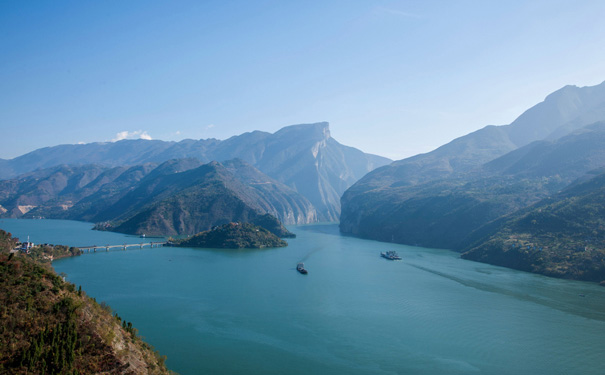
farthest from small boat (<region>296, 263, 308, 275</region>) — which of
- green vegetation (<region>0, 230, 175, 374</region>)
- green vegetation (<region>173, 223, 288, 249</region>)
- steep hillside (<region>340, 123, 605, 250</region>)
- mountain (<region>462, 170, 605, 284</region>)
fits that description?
steep hillside (<region>340, 123, 605, 250</region>)

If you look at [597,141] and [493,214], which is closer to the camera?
[493,214]

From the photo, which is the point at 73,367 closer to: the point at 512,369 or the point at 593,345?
the point at 512,369

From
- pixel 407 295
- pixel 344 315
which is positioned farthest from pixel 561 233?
pixel 344 315

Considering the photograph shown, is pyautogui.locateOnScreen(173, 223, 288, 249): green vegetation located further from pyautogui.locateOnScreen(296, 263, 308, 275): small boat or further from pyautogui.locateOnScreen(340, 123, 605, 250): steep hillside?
pyautogui.locateOnScreen(340, 123, 605, 250): steep hillside

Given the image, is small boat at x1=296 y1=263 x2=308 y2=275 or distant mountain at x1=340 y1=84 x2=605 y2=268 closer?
small boat at x1=296 y1=263 x2=308 y2=275

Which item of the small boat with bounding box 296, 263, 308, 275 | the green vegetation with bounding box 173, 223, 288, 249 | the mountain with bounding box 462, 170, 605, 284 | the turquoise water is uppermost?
the mountain with bounding box 462, 170, 605, 284

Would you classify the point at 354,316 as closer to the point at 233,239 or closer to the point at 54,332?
the point at 54,332
